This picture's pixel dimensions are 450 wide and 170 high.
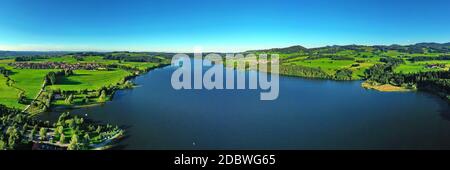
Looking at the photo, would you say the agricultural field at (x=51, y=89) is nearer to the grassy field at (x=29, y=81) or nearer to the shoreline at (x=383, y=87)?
the grassy field at (x=29, y=81)

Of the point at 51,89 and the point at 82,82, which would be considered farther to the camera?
the point at 82,82

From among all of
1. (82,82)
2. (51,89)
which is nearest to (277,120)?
(51,89)

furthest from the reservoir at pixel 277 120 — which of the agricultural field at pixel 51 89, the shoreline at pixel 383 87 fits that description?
the shoreline at pixel 383 87

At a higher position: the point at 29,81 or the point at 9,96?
the point at 29,81

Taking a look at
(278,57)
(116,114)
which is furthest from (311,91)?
(278,57)

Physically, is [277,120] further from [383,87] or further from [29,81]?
[29,81]

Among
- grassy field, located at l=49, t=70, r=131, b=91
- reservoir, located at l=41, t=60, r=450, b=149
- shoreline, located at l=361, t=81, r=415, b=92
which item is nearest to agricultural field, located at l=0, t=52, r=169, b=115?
grassy field, located at l=49, t=70, r=131, b=91

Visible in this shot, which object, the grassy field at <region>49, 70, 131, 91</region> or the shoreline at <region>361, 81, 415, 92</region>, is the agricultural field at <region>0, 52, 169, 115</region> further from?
the shoreline at <region>361, 81, 415, 92</region>

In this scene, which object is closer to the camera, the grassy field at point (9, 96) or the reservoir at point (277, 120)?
the reservoir at point (277, 120)

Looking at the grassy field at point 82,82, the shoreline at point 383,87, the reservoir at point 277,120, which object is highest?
the grassy field at point 82,82
